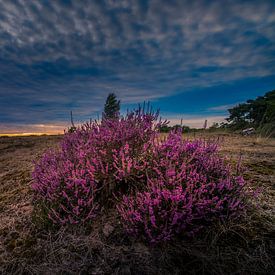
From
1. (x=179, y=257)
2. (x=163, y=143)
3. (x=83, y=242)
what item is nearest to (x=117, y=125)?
(x=163, y=143)

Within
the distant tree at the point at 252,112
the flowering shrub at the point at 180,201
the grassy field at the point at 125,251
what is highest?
the distant tree at the point at 252,112

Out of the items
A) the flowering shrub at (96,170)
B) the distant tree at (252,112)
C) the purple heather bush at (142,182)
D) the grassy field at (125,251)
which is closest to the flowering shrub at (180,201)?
the purple heather bush at (142,182)

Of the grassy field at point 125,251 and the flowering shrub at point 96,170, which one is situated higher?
the flowering shrub at point 96,170

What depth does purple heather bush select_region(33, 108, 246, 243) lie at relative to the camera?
7.51 feet

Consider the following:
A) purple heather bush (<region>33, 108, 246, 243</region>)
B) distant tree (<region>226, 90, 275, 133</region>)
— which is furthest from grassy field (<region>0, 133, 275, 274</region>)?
distant tree (<region>226, 90, 275, 133</region>)

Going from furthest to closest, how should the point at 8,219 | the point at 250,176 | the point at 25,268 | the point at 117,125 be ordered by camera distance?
1. the point at 250,176
2. the point at 117,125
3. the point at 8,219
4. the point at 25,268

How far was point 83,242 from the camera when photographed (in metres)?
2.45

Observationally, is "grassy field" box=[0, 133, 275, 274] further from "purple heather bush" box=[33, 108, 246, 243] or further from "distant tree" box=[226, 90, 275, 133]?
"distant tree" box=[226, 90, 275, 133]

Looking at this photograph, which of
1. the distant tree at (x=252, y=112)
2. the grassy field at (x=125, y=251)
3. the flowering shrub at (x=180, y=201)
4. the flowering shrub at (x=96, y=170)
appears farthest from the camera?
the distant tree at (x=252, y=112)

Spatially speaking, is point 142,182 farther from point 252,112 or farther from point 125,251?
point 252,112

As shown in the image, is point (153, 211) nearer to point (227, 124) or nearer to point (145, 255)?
point (145, 255)

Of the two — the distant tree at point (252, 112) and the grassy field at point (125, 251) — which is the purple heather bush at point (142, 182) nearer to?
the grassy field at point (125, 251)

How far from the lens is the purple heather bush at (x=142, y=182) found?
2289mm

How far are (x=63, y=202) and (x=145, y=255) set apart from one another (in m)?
1.33
